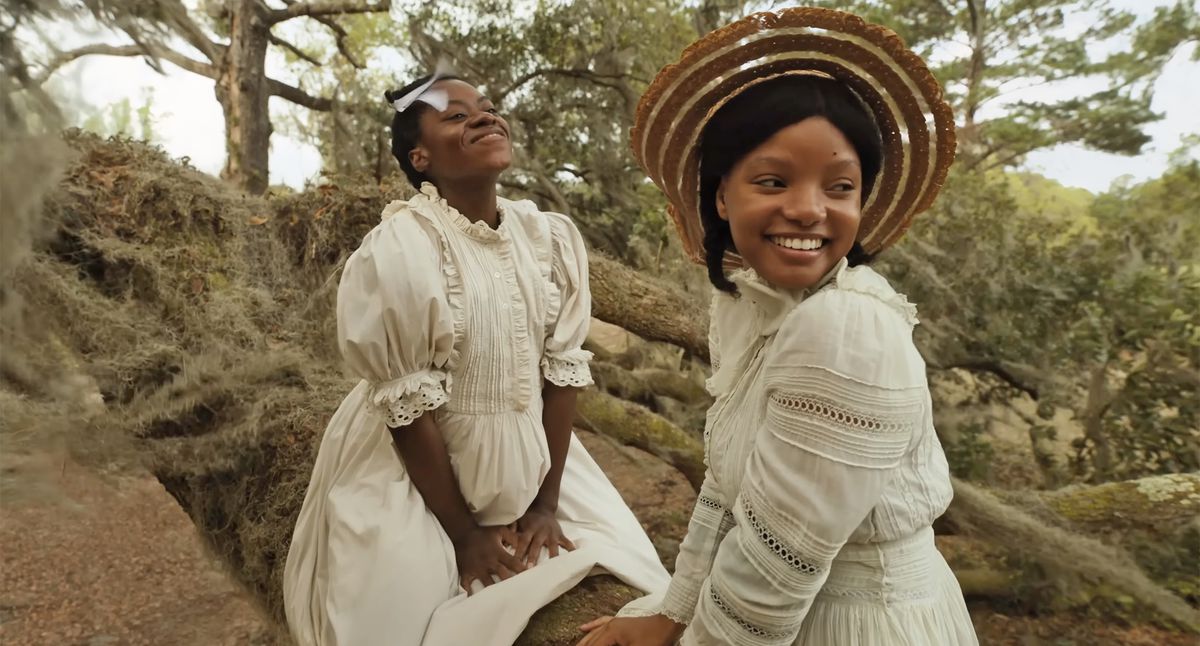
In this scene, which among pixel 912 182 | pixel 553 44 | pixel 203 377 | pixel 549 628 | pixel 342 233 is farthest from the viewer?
pixel 553 44

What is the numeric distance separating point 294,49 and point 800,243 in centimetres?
558

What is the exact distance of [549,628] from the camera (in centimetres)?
137

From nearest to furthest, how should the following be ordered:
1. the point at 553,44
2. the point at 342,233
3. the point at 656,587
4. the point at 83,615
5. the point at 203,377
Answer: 1. the point at 656,587
2. the point at 203,377
3. the point at 342,233
4. the point at 83,615
5. the point at 553,44

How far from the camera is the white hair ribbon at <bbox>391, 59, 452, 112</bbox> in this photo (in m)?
1.70

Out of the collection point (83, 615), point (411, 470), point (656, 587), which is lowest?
point (83, 615)

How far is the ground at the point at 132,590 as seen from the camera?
3166 millimetres

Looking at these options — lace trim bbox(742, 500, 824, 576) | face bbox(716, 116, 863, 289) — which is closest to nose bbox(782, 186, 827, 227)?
face bbox(716, 116, 863, 289)

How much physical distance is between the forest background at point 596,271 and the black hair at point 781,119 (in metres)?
0.87

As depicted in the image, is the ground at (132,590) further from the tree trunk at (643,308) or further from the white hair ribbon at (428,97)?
the white hair ribbon at (428,97)

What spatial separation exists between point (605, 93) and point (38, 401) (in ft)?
13.9

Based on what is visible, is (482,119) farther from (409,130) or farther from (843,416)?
(843,416)

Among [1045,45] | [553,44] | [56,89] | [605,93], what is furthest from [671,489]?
[56,89]

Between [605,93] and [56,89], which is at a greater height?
[605,93]

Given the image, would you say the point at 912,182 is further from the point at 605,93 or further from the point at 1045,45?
the point at 605,93
